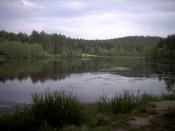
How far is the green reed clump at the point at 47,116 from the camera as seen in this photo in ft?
25.5

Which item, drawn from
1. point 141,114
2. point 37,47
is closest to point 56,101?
point 141,114

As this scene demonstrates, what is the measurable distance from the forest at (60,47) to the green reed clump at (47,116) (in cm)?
8143

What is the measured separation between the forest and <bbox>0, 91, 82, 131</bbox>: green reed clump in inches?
3206

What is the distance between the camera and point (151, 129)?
6.96 m

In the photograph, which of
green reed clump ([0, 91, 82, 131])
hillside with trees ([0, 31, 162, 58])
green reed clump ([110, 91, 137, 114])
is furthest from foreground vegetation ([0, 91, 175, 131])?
hillside with trees ([0, 31, 162, 58])

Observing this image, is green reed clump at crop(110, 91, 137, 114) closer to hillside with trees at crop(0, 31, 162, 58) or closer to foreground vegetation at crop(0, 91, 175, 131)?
foreground vegetation at crop(0, 91, 175, 131)

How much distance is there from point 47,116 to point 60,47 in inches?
5185

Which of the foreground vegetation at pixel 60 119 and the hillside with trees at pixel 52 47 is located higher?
the hillside with trees at pixel 52 47

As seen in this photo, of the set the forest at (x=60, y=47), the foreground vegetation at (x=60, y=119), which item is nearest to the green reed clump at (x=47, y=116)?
the foreground vegetation at (x=60, y=119)

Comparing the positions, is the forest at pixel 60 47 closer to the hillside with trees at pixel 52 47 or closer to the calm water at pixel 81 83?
the hillside with trees at pixel 52 47

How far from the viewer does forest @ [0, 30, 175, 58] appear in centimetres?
9019

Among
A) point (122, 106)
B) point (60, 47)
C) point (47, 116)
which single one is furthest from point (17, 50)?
point (47, 116)

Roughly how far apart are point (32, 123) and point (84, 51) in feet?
540

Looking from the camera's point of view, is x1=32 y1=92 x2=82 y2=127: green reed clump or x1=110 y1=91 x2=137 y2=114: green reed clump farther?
x1=110 y1=91 x2=137 y2=114: green reed clump
